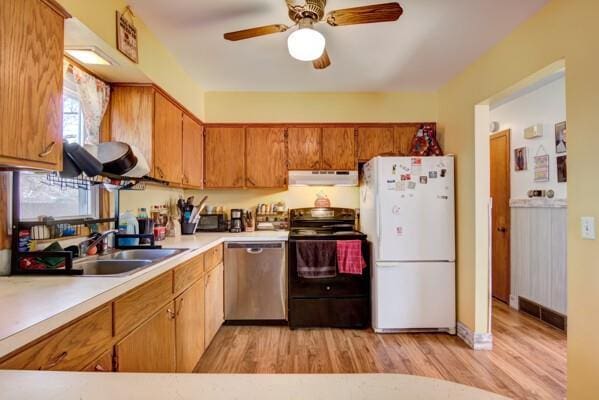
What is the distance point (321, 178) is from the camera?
3.41m

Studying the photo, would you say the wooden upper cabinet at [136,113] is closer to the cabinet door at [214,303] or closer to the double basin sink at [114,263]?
the double basin sink at [114,263]

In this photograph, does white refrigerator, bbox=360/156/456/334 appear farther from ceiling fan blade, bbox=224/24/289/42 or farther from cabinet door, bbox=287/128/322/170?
ceiling fan blade, bbox=224/24/289/42

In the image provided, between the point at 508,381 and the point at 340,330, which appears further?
the point at 340,330

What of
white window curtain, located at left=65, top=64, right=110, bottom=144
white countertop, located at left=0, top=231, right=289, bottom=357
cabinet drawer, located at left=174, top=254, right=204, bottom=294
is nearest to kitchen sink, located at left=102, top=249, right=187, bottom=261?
cabinet drawer, located at left=174, top=254, right=204, bottom=294

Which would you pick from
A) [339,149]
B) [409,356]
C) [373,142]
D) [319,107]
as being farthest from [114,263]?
[373,142]

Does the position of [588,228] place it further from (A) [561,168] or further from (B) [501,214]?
(B) [501,214]

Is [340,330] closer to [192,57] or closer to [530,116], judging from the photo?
[192,57]

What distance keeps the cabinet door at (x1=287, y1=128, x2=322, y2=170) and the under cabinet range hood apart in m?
0.07

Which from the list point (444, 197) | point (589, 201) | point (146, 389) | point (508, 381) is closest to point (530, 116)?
point (444, 197)

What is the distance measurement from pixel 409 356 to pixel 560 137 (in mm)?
2589

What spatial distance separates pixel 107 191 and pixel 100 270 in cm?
59

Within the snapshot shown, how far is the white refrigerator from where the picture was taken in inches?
114

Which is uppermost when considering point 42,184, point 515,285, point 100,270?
point 42,184

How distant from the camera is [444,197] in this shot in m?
2.91
